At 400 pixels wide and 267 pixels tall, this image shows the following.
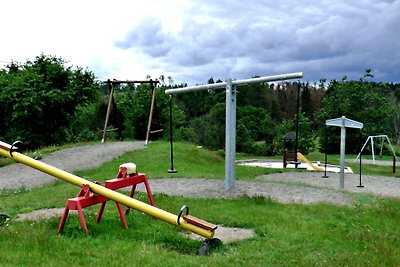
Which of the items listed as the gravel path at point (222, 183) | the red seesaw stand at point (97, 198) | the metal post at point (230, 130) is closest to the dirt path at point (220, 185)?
the gravel path at point (222, 183)

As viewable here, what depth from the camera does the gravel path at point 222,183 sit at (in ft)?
33.4

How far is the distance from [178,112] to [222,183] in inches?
912

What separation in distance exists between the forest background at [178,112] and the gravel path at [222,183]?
1913mm

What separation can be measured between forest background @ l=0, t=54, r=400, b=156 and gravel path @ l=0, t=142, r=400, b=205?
6.28 ft

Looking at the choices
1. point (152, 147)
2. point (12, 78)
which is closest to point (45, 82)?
point (12, 78)

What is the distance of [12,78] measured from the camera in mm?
22422

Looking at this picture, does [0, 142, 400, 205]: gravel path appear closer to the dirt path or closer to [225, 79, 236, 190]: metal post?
the dirt path

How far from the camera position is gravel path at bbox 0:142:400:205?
10.2m

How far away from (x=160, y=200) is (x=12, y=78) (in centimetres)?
1594

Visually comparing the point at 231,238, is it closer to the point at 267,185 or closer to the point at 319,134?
the point at 267,185

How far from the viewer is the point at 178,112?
3469 cm

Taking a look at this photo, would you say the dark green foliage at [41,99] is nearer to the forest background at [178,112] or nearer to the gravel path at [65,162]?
the forest background at [178,112]

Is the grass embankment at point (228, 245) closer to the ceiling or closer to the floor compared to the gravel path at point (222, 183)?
closer to the ceiling

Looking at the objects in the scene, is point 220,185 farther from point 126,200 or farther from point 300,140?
point 300,140
